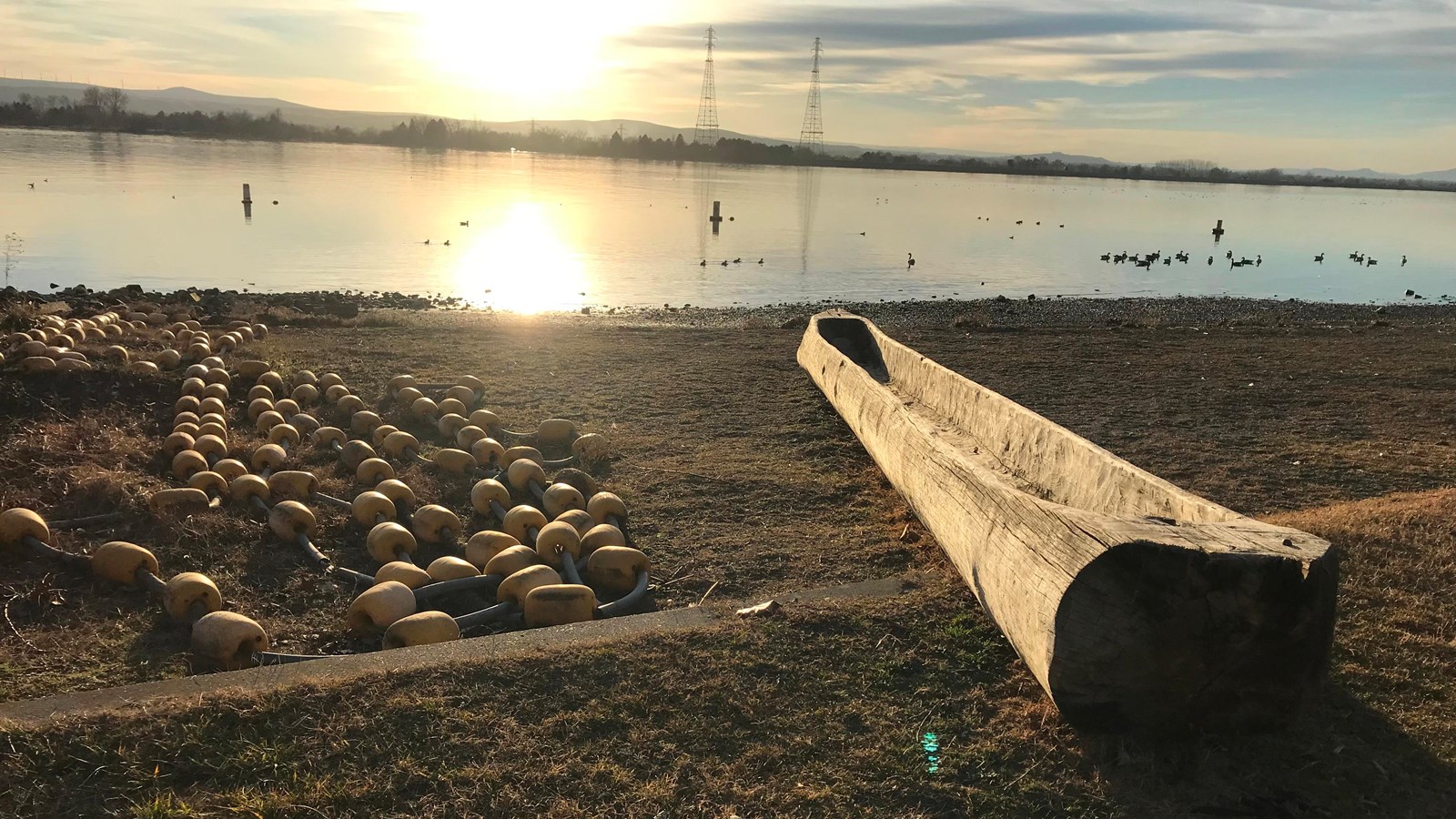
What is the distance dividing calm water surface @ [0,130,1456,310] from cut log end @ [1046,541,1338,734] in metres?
18.5

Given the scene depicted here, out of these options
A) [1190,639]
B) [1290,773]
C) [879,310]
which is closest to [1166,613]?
[1190,639]

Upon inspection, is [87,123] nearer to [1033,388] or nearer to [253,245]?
[253,245]

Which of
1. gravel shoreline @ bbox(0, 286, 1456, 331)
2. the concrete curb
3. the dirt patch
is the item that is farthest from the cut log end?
gravel shoreline @ bbox(0, 286, 1456, 331)

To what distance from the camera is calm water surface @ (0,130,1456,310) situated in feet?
77.2

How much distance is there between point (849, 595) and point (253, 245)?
28565 millimetres

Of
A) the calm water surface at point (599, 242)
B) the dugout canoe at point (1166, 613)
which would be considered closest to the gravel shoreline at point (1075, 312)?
the calm water surface at point (599, 242)

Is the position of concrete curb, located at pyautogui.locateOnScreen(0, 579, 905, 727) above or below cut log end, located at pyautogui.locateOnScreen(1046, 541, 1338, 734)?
below

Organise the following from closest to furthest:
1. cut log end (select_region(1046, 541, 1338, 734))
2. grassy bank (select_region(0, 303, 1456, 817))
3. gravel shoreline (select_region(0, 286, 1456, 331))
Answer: grassy bank (select_region(0, 303, 1456, 817)), cut log end (select_region(1046, 541, 1338, 734)), gravel shoreline (select_region(0, 286, 1456, 331))

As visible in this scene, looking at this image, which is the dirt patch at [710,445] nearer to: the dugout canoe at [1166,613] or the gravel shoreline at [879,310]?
the dugout canoe at [1166,613]

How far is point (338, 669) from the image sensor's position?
10.7 ft

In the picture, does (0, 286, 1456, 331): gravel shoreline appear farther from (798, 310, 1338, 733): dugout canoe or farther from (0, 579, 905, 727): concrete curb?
(798, 310, 1338, 733): dugout canoe

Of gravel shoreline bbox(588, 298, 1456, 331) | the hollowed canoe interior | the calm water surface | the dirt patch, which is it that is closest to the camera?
the hollowed canoe interior

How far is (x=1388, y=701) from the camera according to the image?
319 cm

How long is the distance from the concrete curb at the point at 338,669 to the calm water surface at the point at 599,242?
56.8 feet
